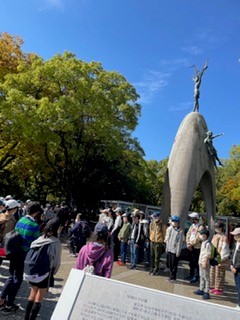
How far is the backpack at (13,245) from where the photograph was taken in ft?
16.0

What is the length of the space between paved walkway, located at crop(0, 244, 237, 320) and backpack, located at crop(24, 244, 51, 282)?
1025mm

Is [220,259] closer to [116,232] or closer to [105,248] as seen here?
[116,232]

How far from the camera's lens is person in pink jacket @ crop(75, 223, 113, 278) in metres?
4.07

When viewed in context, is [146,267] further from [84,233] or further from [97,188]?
[97,188]

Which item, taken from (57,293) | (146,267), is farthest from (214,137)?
(57,293)

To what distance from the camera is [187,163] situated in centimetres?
1474

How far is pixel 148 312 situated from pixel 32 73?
17958 mm

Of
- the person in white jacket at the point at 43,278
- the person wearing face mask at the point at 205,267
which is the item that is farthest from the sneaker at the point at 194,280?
the person in white jacket at the point at 43,278

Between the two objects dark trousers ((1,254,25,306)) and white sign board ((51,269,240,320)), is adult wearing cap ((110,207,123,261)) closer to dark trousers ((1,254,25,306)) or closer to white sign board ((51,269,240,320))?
dark trousers ((1,254,25,306))

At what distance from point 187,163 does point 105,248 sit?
11.1m

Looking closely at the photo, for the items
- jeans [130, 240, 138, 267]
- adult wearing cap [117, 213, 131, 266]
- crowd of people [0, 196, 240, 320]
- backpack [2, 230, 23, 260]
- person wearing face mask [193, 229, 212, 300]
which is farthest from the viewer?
adult wearing cap [117, 213, 131, 266]

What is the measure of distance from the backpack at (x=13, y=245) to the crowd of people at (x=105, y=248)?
4cm

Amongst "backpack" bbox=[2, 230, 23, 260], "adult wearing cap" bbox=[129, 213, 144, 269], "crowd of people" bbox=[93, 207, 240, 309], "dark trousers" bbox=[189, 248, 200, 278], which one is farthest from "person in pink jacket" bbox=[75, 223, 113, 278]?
"adult wearing cap" bbox=[129, 213, 144, 269]

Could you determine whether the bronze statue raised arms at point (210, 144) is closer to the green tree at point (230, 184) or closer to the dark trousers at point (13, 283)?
the dark trousers at point (13, 283)
